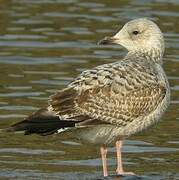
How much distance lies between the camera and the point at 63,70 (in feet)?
58.8

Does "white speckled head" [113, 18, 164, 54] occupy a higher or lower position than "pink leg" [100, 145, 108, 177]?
higher

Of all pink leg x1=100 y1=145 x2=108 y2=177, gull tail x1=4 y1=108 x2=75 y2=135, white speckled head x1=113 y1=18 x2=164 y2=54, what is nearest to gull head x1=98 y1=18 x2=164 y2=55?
white speckled head x1=113 y1=18 x2=164 y2=54

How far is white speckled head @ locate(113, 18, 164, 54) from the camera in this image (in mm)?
13466

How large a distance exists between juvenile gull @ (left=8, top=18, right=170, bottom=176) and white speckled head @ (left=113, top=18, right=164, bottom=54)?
1.63 ft

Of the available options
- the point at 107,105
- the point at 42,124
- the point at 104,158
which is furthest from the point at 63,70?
the point at 42,124

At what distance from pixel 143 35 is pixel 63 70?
15.1ft

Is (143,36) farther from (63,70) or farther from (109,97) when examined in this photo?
(63,70)

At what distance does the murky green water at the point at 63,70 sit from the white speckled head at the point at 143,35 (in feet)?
4.72

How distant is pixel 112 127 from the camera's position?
40.8ft

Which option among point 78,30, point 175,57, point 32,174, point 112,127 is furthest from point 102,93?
point 78,30

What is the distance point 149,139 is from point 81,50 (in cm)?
494

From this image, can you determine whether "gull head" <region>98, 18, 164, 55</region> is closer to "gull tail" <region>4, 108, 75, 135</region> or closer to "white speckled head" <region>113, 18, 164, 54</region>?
"white speckled head" <region>113, 18, 164, 54</region>

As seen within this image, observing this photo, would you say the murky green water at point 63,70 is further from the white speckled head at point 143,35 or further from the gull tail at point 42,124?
the white speckled head at point 143,35

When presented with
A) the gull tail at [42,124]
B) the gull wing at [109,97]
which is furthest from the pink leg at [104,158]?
the gull tail at [42,124]
